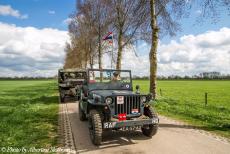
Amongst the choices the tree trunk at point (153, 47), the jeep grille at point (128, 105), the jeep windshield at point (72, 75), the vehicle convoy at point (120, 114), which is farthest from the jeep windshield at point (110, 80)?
the jeep windshield at point (72, 75)

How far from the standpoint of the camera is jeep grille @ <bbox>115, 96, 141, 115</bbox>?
25.7ft

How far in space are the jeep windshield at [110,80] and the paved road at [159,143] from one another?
1656 mm

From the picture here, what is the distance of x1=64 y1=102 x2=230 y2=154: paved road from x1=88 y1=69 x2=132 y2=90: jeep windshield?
65.2 inches

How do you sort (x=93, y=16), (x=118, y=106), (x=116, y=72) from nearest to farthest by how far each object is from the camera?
(x=118, y=106), (x=116, y=72), (x=93, y=16)

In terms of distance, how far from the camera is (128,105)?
791cm

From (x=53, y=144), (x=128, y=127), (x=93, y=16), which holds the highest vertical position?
(x=93, y=16)

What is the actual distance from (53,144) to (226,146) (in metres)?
4.59

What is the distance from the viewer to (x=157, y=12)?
1733 cm

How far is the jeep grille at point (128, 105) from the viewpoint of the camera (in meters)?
7.83

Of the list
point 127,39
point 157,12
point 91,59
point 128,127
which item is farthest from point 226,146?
point 91,59

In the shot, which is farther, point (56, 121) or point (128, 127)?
point (56, 121)

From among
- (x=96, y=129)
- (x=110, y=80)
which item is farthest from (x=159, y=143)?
(x=110, y=80)

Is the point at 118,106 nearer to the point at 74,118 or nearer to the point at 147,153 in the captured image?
the point at 147,153

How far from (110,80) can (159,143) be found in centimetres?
337
